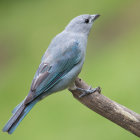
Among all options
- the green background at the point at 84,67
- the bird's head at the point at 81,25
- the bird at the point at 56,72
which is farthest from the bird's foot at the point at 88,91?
the green background at the point at 84,67

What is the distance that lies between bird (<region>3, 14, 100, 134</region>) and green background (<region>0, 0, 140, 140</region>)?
1909 mm

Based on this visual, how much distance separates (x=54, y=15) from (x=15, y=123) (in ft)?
15.9

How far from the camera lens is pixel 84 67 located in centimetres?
791

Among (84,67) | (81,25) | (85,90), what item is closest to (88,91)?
(85,90)

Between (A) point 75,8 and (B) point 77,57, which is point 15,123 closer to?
(B) point 77,57

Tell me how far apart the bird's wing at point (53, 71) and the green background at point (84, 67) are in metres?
1.95

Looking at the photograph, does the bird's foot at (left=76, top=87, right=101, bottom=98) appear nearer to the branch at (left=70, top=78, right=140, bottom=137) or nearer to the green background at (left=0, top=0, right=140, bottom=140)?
the branch at (left=70, top=78, right=140, bottom=137)

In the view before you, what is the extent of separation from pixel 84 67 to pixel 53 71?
308 centimetres

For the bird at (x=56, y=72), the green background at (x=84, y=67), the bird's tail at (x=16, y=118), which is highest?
the bird at (x=56, y=72)

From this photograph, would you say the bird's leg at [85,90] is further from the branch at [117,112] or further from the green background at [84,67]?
the green background at [84,67]

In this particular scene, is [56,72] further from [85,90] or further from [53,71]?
[85,90]

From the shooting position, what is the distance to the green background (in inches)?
272

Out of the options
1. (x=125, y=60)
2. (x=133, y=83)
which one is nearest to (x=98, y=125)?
(x=133, y=83)

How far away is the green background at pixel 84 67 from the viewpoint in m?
6.90
